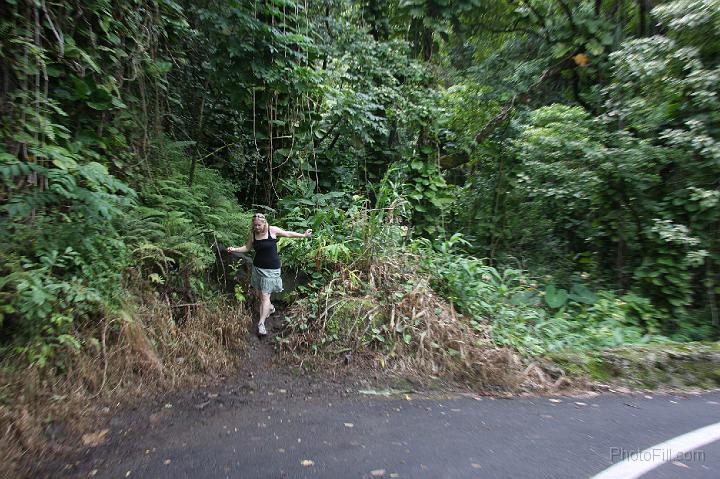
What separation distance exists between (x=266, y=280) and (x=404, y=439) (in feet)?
10.1

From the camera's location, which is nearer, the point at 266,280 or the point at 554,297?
the point at 266,280

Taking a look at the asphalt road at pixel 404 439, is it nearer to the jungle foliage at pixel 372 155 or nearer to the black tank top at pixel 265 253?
the jungle foliage at pixel 372 155

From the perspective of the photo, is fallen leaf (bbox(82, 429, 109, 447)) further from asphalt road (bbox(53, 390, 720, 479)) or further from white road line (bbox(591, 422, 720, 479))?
white road line (bbox(591, 422, 720, 479))

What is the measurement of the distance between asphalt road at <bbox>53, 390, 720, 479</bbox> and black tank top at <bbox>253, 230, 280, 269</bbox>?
1872 millimetres

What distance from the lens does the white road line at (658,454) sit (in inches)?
129

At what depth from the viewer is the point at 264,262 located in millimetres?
6117

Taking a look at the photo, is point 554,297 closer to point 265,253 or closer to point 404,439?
point 404,439

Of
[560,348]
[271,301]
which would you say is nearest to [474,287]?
[560,348]

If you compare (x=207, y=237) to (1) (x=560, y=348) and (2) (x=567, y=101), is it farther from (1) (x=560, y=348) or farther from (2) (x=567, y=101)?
(2) (x=567, y=101)

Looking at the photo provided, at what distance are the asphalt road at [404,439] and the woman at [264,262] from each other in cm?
152

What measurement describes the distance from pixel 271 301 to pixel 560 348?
4.21 metres

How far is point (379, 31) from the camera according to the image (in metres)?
10.3

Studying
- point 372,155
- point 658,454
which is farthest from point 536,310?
point 372,155

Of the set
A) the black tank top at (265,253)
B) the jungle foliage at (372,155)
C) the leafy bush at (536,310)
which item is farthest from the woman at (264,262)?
the leafy bush at (536,310)
